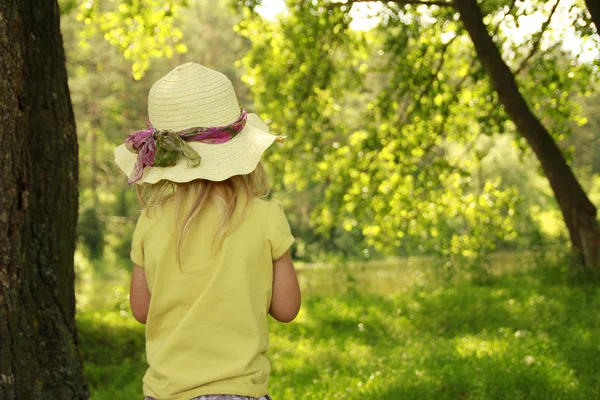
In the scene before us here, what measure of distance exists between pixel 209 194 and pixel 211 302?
341mm

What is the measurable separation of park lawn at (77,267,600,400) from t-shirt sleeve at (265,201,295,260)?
231 cm

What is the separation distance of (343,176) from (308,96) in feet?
3.70

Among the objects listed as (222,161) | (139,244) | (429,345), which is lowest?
(429,345)

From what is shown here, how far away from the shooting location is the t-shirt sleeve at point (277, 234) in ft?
7.55

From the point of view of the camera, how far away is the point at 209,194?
2.38 metres

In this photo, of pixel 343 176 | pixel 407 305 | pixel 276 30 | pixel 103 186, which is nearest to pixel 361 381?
pixel 407 305

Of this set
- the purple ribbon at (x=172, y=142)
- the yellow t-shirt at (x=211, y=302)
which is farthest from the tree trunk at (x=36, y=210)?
the yellow t-shirt at (x=211, y=302)

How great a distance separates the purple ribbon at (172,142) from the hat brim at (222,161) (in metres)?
0.02

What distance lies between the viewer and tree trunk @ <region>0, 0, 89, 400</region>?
3314mm

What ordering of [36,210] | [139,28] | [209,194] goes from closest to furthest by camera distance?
[209,194]
[36,210]
[139,28]

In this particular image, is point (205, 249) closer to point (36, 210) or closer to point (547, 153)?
point (36, 210)

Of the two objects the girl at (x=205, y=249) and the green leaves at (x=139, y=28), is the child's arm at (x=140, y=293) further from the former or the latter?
the green leaves at (x=139, y=28)

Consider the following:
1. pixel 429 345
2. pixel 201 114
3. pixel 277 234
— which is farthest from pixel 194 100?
pixel 429 345

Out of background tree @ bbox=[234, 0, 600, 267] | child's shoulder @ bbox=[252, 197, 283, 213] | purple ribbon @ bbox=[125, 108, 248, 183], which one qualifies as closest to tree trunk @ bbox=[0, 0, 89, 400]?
purple ribbon @ bbox=[125, 108, 248, 183]
